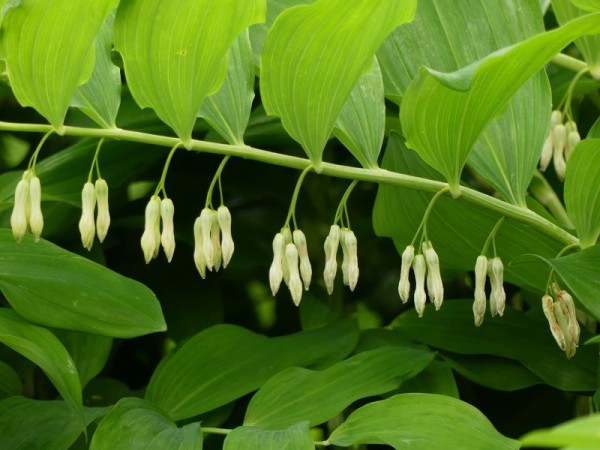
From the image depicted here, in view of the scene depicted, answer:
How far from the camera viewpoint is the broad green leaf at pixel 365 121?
116 cm

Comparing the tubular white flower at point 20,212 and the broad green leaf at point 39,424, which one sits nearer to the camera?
the tubular white flower at point 20,212

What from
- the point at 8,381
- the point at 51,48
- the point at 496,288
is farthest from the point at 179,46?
the point at 8,381

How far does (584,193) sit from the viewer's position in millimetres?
1125

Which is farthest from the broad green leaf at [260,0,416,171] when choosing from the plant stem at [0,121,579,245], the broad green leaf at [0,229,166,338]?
the broad green leaf at [0,229,166,338]

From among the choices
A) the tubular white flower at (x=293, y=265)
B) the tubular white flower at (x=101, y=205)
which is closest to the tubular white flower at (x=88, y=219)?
the tubular white flower at (x=101, y=205)

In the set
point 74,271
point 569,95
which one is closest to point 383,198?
point 569,95

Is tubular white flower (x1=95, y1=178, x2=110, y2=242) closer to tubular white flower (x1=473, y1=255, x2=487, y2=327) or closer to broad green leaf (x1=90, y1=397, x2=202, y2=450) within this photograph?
broad green leaf (x1=90, y1=397, x2=202, y2=450)

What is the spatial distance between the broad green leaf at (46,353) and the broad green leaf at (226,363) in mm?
179

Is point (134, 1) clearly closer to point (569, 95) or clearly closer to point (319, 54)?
point (319, 54)

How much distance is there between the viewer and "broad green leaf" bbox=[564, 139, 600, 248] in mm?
1095

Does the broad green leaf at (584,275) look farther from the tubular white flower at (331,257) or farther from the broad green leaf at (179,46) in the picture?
the broad green leaf at (179,46)

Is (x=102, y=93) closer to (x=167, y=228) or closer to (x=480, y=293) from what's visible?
(x=167, y=228)

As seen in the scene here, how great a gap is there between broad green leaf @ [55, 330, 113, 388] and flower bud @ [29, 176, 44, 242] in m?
0.36

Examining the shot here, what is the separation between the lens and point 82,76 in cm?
105
